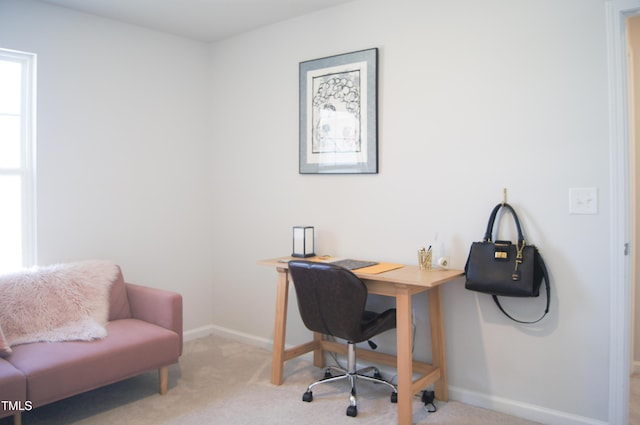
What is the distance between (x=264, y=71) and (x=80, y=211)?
5.56 ft

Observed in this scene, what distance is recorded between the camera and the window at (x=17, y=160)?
3.20 metres

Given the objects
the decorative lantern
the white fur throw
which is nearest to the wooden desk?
the decorative lantern

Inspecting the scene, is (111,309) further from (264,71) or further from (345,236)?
(264,71)

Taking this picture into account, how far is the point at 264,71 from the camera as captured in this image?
151 inches

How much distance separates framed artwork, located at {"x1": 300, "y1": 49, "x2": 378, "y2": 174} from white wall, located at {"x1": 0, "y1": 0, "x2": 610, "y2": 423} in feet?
0.28

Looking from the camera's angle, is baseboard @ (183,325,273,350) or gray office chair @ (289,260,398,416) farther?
baseboard @ (183,325,273,350)

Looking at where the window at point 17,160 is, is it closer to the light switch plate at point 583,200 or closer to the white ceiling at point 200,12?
the white ceiling at point 200,12

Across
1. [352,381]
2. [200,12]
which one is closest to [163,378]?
[352,381]

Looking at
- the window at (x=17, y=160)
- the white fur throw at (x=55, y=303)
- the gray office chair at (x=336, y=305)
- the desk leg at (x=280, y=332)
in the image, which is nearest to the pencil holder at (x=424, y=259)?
the gray office chair at (x=336, y=305)

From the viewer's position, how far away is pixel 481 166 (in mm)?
2779

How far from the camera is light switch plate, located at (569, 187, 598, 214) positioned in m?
2.44

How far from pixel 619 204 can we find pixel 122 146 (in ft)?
10.6

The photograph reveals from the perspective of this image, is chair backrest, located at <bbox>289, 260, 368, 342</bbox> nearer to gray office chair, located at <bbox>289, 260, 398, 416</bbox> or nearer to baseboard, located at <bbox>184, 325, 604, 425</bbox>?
gray office chair, located at <bbox>289, 260, 398, 416</bbox>

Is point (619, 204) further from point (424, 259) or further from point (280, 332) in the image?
point (280, 332)
